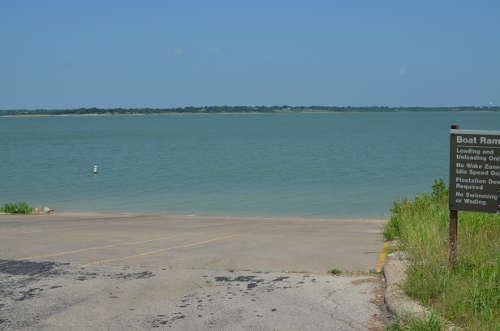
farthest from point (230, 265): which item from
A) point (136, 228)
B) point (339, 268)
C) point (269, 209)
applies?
point (269, 209)

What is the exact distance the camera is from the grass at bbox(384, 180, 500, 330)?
624cm

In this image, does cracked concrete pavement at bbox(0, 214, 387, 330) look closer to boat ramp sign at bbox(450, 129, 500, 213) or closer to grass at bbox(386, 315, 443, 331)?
grass at bbox(386, 315, 443, 331)

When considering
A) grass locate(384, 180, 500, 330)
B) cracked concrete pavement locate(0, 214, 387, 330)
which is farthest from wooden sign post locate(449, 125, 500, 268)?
cracked concrete pavement locate(0, 214, 387, 330)

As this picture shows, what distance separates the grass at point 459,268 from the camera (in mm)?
6238

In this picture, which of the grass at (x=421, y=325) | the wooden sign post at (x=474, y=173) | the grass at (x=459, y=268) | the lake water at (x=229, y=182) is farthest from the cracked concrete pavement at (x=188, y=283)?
the lake water at (x=229, y=182)

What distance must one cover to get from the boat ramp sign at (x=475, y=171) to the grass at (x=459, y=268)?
659 millimetres

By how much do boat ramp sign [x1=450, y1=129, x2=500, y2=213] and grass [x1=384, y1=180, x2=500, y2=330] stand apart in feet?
2.16

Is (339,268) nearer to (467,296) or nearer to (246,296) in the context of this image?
(246,296)

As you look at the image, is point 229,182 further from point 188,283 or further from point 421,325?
point 421,325

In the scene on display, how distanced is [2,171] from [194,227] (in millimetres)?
37117

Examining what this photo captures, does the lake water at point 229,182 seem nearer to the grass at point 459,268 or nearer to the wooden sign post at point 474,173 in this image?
the grass at point 459,268

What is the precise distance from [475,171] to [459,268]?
105 cm

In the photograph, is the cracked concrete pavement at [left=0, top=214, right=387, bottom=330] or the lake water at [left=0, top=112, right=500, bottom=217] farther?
the lake water at [left=0, top=112, right=500, bottom=217]

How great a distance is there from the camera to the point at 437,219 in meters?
10.1
